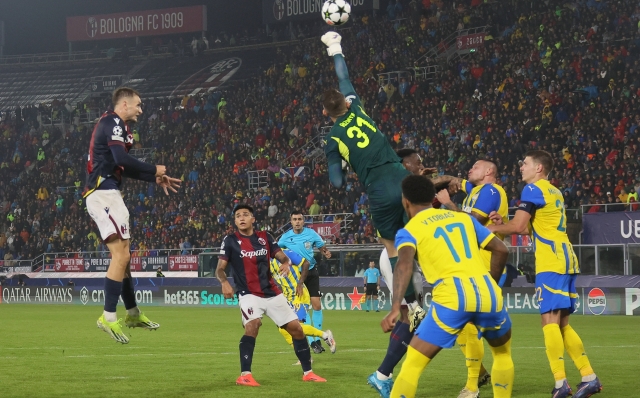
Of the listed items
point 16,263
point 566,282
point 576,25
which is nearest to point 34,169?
point 16,263

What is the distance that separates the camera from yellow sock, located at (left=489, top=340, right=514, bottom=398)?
7105 mm

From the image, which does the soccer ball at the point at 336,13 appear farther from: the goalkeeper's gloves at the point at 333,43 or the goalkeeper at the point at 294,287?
the goalkeeper at the point at 294,287

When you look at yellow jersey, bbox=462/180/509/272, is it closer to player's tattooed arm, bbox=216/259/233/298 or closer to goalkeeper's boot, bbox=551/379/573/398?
goalkeeper's boot, bbox=551/379/573/398

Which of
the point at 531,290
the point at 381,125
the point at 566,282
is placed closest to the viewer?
the point at 566,282

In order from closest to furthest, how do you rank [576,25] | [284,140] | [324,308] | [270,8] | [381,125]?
1. [324,308]
2. [576,25]
3. [381,125]
4. [284,140]
5. [270,8]

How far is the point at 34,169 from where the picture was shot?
4644 centimetres

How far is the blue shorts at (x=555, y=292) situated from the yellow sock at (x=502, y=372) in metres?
2.41

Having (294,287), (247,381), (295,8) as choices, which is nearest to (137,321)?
(247,381)

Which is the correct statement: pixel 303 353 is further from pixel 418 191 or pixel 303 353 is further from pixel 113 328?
pixel 418 191

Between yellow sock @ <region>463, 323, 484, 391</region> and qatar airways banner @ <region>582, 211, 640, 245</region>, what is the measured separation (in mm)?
17048

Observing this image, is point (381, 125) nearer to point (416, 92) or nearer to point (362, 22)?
point (416, 92)

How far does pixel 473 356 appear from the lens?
9.00 m

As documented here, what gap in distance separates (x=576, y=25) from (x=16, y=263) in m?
25.1

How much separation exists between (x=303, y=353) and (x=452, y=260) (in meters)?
4.65
